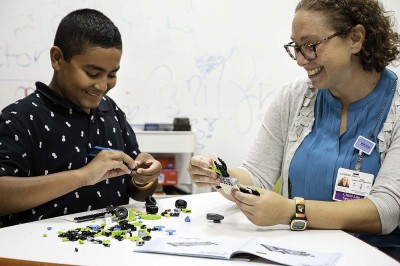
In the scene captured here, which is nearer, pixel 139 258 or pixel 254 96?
pixel 139 258

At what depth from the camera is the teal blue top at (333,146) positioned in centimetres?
191

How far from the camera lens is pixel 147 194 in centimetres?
218

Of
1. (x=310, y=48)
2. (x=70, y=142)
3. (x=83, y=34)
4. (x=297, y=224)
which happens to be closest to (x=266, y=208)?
(x=297, y=224)

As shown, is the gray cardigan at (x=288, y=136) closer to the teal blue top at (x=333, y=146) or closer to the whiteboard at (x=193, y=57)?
the teal blue top at (x=333, y=146)

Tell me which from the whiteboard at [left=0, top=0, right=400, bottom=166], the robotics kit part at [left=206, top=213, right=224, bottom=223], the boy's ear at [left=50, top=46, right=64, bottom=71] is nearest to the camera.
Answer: the robotics kit part at [left=206, top=213, right=224, bottom=223]

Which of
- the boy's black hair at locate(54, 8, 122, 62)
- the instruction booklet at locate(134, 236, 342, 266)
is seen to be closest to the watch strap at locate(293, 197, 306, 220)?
the instruction booklet at locate(134, 236, 342, 266)

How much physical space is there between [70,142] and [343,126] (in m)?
1.14

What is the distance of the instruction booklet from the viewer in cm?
130

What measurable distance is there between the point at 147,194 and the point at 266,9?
2611mm

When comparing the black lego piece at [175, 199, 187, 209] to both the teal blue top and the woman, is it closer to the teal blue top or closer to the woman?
the woman

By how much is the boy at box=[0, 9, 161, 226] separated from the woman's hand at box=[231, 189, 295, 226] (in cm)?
51

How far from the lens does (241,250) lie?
133 cm

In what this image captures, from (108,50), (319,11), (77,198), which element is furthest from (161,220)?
(319,11)

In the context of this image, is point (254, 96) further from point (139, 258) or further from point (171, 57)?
point (139, 258)
